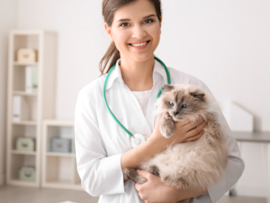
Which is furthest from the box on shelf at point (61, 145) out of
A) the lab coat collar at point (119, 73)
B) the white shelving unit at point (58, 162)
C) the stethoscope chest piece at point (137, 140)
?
the stethoscope chest piece at point (137, 140)

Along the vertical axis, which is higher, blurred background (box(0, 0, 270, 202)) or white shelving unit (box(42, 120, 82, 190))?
blurred background (box(0, 0, 270, 202))

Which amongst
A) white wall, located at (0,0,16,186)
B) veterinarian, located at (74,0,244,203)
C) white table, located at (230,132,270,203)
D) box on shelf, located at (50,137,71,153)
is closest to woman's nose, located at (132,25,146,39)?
veterinarian, located at (74,0,244,203)

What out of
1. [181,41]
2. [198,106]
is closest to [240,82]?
[181,41]

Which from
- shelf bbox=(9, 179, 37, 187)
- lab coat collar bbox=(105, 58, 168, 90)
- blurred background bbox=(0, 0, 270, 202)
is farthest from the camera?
shelf bbox=(9, 179, 37, 187)

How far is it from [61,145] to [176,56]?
232cm

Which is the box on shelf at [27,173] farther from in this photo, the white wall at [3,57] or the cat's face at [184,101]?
the cat's face at [184,101]

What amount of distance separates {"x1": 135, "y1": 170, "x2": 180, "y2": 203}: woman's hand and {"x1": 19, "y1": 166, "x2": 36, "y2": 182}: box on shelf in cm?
403

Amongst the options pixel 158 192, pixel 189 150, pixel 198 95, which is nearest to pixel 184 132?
pixel 189 150

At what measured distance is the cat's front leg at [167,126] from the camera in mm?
1387

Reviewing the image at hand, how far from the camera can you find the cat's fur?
4.55 ft

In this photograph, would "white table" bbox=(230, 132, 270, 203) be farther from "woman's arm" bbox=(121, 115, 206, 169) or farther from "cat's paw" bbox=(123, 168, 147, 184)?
"cat's paw" bbox=(123, 168, 147, 184)

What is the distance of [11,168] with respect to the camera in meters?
4.97

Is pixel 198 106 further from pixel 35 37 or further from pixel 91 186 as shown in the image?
pixel 35 37

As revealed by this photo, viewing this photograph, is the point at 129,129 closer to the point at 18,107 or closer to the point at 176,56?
the point at 176,56
